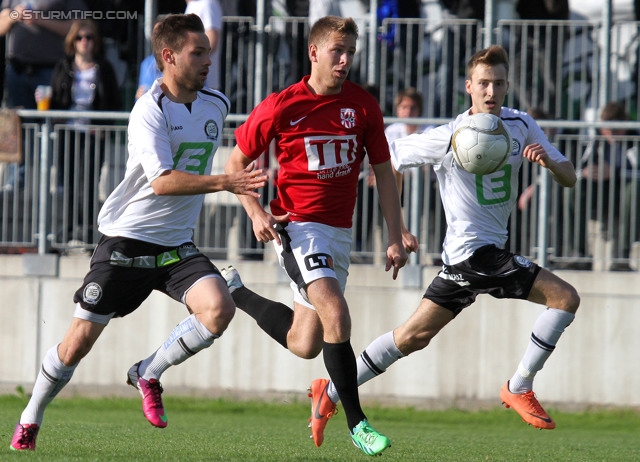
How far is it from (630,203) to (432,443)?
3713mm

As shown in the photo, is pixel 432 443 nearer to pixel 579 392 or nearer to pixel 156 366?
pixel 156 366

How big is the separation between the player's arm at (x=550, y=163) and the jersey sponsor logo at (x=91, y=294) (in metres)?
3.00

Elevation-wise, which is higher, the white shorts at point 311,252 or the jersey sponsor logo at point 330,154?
the jersey sponsor logo at point 330,154

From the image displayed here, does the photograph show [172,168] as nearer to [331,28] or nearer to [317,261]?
[317,261]

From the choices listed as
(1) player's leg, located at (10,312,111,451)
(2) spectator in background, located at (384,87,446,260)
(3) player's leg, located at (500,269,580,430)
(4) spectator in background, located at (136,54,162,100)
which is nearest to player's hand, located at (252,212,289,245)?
(1) player's leg, located at (10,312,111,451)

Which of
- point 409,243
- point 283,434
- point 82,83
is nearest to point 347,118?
point 409,243

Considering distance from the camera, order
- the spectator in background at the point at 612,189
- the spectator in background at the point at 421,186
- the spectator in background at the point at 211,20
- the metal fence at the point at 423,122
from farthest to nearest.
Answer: the spectator in background at the point at 211,20 < the spectator in background at the point at 421,186 < the metal fence at the point at 423,122 < the spectator in background at the point at 612,189

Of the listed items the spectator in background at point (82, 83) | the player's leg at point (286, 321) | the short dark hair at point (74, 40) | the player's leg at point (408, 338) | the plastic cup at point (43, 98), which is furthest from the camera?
the plastic cup at point (43, 98)

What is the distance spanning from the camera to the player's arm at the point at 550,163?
24.6ft

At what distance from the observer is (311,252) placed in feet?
22.8

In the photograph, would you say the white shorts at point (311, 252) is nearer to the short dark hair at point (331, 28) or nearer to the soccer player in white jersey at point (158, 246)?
the soccer player in white jersey at point (158, 246)

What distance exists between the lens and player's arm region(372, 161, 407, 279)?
272 inches

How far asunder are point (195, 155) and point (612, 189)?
513cm

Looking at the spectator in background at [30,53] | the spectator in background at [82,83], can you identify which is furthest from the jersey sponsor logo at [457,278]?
the spectator in background at [30,53]
